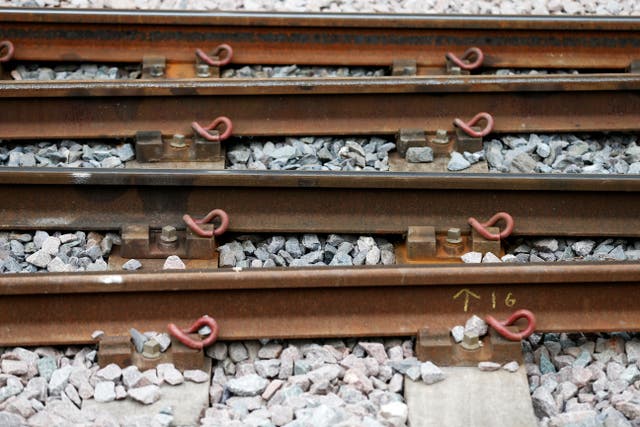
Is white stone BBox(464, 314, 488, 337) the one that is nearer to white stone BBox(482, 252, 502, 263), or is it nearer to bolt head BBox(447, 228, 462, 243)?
white stone BBox(482, 252, 502, 263)

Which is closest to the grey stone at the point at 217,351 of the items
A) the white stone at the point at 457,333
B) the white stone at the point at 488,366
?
the white stone at the point at 457,333

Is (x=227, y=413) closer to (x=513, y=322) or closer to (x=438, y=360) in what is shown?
(x=438, y=360)

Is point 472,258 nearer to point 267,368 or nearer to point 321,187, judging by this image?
point 321,187

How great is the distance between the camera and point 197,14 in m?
7.98

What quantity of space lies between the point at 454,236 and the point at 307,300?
3.18 ft

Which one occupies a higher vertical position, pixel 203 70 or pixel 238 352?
pixel 203 70

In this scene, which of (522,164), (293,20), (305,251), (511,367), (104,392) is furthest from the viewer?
(293,20)

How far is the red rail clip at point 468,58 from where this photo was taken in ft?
25.8

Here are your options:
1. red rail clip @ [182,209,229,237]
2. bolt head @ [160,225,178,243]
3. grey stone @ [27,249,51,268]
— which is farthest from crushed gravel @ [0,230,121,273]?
red rail clip @ [182,209,229,237]

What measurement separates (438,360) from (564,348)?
618 millimetres

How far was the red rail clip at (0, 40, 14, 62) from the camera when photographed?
7836 mm

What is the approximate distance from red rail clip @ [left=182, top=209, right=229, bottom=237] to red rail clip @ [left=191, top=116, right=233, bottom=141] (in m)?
0.86

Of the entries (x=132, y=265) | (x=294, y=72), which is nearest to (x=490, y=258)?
(x=132, y=265)

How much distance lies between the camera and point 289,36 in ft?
26.3
